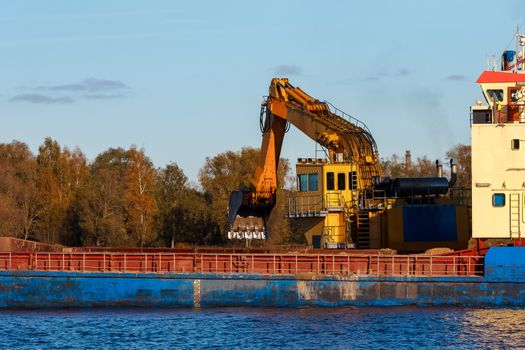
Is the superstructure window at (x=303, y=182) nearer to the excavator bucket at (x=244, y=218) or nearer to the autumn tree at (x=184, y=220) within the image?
the excavator bucket at (x=244, y=218)

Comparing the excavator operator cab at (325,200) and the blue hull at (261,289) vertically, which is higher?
the excavator operator cab at (325,200)

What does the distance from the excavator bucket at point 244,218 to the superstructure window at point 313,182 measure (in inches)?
346

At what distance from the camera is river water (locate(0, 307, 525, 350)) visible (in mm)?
35656

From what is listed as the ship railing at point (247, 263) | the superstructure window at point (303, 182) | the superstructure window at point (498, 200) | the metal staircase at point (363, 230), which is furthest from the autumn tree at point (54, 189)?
the superstructure window at point (498, 200)

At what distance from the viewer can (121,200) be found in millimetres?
87562

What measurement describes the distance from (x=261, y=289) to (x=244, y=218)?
22.2 m

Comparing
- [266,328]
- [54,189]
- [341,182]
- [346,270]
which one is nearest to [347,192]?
[341,182]

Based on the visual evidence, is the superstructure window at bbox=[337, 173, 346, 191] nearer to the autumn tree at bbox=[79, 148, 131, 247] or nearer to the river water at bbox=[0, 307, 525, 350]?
the river water at bbox=[0, 307, 525, 350]

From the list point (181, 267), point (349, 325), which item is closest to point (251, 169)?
point (181, 267)

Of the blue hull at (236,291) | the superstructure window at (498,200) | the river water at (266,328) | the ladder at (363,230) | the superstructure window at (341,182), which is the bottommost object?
the river water at (266,328)

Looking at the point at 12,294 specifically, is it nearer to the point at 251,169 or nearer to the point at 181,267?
the point at 181,267

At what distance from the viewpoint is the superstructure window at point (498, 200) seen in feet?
140

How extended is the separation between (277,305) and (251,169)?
48920mm

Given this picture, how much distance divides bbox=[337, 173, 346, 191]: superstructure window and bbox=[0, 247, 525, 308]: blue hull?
12.0m
